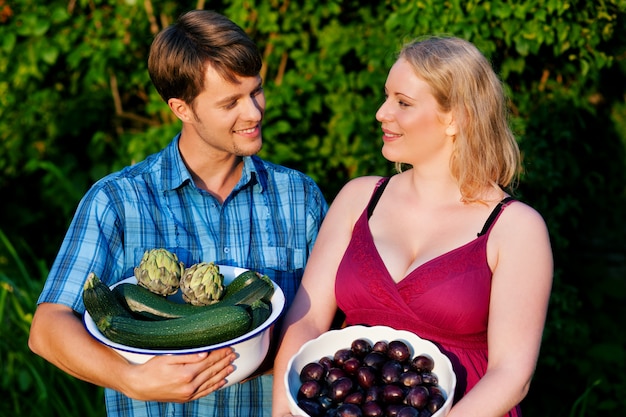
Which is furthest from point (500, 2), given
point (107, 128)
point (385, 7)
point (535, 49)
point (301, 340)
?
point (107, 128)

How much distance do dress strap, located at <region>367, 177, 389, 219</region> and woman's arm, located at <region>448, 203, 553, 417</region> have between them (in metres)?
0.49

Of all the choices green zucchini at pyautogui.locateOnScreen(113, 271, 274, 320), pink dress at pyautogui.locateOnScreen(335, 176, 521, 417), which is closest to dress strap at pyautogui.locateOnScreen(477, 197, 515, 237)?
pink dress at pyautogui.locateOnScreen(335, 176, 521, 417)

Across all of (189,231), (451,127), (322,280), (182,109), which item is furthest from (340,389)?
(182,109)

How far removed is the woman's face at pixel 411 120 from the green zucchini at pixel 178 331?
929 millimetres

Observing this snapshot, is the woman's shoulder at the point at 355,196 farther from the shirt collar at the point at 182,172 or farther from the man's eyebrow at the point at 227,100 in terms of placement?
the man's eyebrow at the point at 227,100

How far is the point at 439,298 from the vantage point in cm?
→ 262

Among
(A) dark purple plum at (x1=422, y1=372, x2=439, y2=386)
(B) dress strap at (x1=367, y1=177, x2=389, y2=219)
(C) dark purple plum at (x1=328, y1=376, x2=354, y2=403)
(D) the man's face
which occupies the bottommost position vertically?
(A) dark purple plum at (x1=422, y1=372, x2=439, y2=386)

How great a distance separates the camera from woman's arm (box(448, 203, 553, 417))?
242cm

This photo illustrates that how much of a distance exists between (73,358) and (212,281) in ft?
1.84

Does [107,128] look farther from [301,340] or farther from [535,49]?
[301,340]

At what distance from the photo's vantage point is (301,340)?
8.97 ft

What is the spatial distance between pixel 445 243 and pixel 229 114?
0.95m

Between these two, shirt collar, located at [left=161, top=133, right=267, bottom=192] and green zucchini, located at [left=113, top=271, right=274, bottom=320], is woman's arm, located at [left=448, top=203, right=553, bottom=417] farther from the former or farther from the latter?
shirt collar, located at [left=161, top=133, right=267, bottom=192]

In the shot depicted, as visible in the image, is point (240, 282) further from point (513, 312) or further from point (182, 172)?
point (513, 312)
